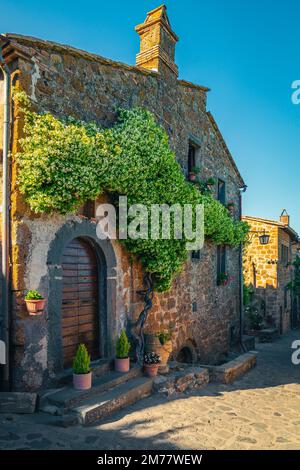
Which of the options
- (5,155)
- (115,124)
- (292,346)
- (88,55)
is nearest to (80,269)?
(5,155)

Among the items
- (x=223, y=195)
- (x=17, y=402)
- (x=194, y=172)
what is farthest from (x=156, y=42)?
(x=17, y=402)

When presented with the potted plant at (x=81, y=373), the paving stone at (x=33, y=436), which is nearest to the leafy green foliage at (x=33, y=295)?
the potted plant at (x=81, y=373)

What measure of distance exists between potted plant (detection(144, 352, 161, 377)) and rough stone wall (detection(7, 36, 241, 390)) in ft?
2.51

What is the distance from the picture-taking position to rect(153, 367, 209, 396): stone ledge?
6000 mm

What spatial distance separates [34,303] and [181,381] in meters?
3.29

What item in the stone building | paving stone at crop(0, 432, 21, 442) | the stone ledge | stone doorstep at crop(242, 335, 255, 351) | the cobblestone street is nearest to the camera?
paving stone at crop(0, 432, 21, 442)

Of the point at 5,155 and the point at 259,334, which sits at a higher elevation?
the point at 5,155

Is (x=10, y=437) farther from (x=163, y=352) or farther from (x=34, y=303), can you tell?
(x=163, y=352)

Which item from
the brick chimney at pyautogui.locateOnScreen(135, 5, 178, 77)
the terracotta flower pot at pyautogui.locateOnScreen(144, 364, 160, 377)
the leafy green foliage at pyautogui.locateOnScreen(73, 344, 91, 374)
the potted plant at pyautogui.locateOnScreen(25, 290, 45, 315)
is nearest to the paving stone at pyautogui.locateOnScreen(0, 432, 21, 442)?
the leafy green foliage at pyautogui.locateOnScreen(73, 344, 91, 374)

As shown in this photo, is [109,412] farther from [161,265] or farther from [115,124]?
[115,124]

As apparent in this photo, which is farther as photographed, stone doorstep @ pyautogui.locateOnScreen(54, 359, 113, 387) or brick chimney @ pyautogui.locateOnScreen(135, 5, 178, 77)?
brick chimney @ pyautogui.locateOnScreen(135, 5, 178, 77)

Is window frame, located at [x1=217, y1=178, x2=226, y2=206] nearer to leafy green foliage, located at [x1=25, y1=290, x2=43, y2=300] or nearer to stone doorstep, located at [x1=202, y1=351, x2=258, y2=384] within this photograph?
stone doorstep, located at [x1=202, y1=351, x2=258, y2=384]

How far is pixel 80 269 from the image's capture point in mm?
5871
